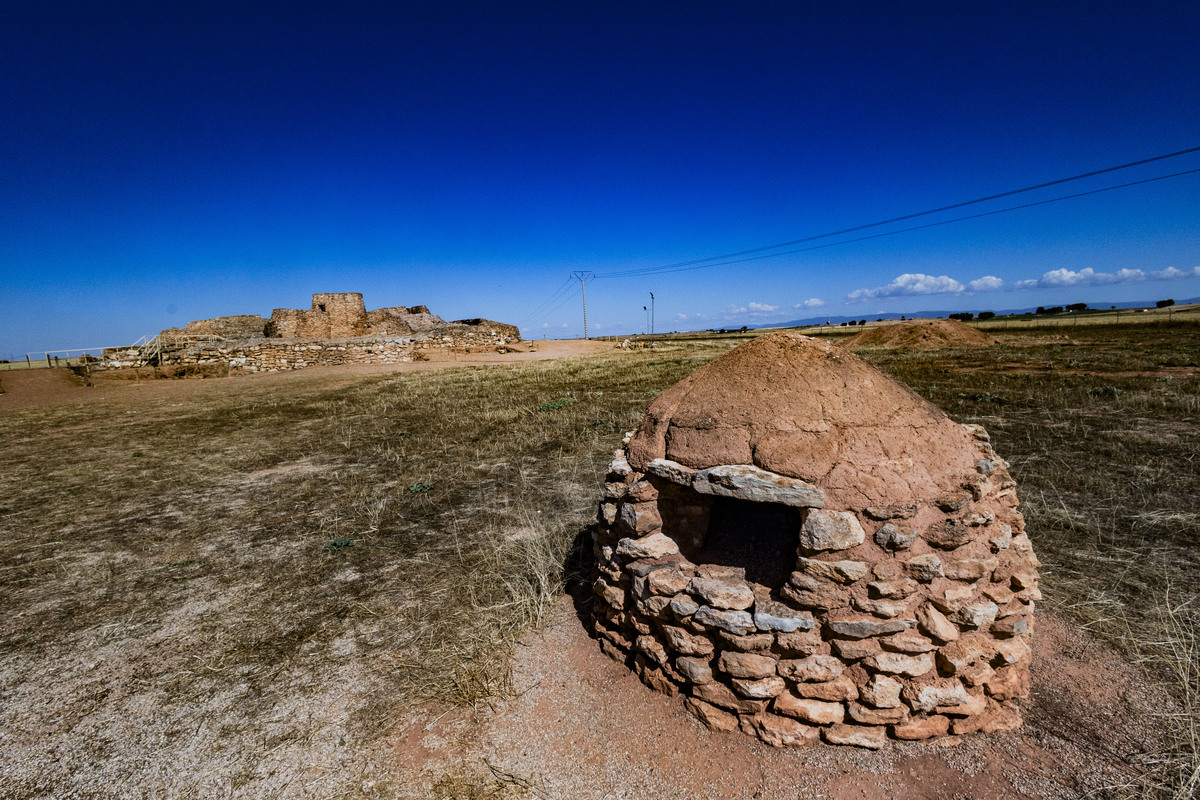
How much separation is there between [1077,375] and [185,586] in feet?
73.8

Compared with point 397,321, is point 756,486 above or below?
below

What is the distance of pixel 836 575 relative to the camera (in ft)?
9.23

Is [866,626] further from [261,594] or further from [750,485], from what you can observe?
[261,594]

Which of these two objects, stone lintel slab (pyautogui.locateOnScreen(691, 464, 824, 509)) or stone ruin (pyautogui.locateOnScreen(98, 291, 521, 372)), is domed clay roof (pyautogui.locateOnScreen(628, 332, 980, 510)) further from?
stone ruin (pyautogui.locateOnScreen(98, 291, 521, 372))

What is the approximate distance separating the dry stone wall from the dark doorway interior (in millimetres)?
269

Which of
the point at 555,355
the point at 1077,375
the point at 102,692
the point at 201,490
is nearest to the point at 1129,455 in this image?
the point at 1077,375

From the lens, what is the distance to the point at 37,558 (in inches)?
216

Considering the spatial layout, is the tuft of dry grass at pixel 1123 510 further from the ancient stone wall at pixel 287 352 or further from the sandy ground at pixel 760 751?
the ancient stone wall at pixel 287 352

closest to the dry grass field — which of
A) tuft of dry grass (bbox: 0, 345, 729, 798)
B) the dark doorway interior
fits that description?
tuft of dry grass (bbox: 0, 345, 729, 798)

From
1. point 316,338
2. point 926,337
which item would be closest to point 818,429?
point 316,338

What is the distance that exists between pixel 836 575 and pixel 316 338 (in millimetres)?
37756

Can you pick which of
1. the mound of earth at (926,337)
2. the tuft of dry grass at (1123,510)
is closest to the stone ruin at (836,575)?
the tuft of dry grass at (1123,510)

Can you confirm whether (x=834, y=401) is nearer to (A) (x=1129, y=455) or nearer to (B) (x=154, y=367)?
(A) (x=1129, y=455)

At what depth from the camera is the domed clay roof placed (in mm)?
2979
